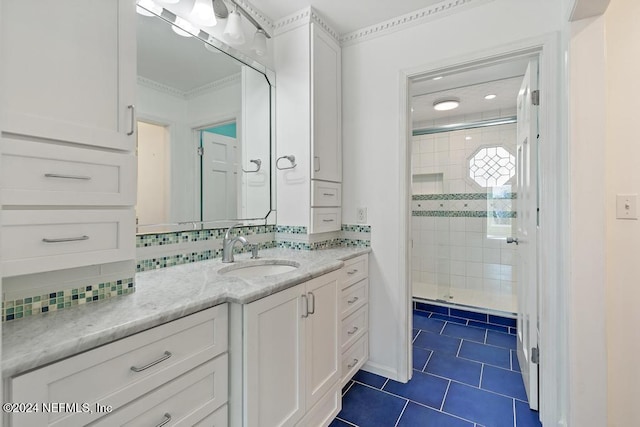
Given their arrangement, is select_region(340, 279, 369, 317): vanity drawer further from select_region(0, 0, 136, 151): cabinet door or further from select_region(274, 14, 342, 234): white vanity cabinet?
select_region(0, 0, 136, 151): cabinet door

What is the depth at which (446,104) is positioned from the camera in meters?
3.19

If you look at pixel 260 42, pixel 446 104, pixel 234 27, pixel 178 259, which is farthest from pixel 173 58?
pixel 446 104

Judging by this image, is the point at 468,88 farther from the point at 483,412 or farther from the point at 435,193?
the point at 483,412

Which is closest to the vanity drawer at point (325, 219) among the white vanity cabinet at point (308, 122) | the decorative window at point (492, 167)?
the white vanity cabinet at point (308, 122)

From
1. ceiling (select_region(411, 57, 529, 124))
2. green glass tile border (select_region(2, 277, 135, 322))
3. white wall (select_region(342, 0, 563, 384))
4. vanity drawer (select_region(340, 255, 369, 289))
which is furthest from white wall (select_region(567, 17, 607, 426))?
green glass tile border (select_region(2, 277, 135, 322))

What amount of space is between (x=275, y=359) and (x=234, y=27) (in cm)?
179

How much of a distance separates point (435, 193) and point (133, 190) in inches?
143

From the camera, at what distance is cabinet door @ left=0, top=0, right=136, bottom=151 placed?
810mm

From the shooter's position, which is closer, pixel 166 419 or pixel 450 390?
pixel 166 419

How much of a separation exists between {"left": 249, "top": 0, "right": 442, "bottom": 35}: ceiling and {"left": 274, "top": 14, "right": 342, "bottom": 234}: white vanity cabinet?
81 millimetres

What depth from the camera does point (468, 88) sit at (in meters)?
2.83

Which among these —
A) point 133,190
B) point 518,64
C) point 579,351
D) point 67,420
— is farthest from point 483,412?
point 518,64

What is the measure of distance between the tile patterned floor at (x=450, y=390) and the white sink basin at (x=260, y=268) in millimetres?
879

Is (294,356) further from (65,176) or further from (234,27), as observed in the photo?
(234,27)
